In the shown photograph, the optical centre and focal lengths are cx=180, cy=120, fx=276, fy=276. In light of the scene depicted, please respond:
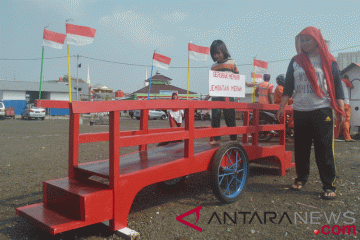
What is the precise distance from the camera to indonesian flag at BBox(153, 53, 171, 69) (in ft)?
14.9

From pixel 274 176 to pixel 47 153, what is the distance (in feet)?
17.7

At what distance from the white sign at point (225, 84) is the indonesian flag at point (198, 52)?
88 cm

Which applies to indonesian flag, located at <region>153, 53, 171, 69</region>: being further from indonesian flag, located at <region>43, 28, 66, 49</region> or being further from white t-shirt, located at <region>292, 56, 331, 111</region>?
white t-shirt, located at <region>292, 56, 331, 111</region>

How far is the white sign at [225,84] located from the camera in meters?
3.60

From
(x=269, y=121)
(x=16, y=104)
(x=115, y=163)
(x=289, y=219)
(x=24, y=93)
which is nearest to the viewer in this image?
(x=115, y=163)

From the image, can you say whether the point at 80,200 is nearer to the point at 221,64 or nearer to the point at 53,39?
the point at 53,39

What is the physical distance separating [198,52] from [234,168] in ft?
6.88

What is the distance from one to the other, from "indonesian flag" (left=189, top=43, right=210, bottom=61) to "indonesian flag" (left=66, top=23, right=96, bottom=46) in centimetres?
189

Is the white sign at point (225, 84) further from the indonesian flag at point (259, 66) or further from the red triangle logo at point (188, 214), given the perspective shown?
the indonesian flag at point (259, 66)

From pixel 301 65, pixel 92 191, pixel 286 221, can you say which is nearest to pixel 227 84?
pixel 301 65

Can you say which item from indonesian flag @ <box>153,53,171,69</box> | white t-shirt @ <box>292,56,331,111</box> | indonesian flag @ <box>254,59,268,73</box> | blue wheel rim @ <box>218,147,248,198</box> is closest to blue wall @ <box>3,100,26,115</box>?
indonesian flag @ <box>254,59,268,73</box>

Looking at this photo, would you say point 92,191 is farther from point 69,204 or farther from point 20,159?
point 20,159

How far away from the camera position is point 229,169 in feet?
11.0

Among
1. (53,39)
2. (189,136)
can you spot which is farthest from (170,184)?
(53,39)
